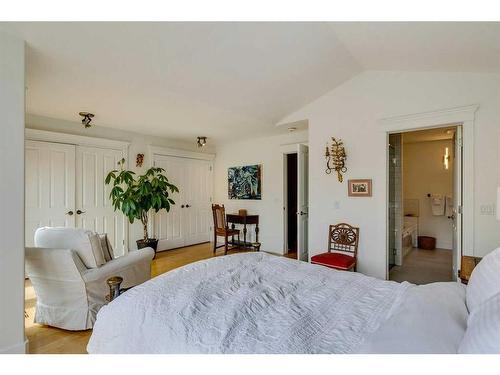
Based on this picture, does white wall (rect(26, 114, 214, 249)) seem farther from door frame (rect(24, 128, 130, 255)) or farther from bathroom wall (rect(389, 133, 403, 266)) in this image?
bathroom wall (rect(389, 133, 403, 266))

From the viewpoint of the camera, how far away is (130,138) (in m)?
4.74

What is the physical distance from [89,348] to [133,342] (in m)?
0.39

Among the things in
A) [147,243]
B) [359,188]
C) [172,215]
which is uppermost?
[359,188]

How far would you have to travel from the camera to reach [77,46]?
2.10 metres

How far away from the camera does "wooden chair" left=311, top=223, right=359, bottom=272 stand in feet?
9.96

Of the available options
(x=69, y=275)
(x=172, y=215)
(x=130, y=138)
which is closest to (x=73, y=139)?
(x=130, y=138)

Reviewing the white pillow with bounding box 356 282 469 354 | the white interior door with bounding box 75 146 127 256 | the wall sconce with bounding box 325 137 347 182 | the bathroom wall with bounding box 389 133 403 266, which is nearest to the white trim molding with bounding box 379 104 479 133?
the wall sconce with bounding box 325 137 347 182

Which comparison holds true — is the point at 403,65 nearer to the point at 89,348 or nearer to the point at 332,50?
the point at 332,50

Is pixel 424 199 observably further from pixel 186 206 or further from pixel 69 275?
pixel 69 275

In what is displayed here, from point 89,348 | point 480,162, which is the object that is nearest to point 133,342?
point 89,348

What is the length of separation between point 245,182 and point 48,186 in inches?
128

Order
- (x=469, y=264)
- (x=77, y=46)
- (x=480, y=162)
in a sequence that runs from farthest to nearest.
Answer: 1. (x=480, y=162)
2. (x=469, y=264)
3. (x=77, y=46)

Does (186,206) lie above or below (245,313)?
above

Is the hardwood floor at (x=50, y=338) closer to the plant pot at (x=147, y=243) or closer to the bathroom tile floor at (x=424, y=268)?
the plant pot at (x=147, y=243)
